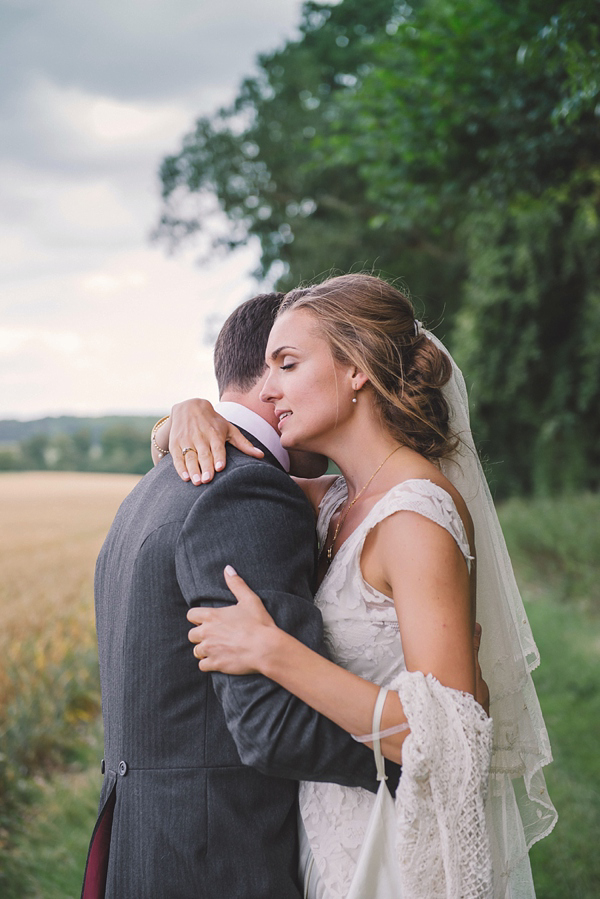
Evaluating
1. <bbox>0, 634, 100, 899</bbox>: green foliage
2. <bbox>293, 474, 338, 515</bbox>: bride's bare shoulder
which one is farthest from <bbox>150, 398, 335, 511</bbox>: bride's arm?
<bbox>0, 634, 100, 899</bbox>: green foliage

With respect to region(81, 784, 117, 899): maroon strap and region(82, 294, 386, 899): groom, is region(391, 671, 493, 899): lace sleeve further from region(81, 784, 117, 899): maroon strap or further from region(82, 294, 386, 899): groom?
region(81, 784, 117, 899): maroon strap

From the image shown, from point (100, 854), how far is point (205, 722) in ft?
1.43

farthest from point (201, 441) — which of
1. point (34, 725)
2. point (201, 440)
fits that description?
point (34, 725)

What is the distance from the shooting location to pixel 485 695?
86.0 inches

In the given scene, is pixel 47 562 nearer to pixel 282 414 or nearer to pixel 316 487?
pixel 316 487

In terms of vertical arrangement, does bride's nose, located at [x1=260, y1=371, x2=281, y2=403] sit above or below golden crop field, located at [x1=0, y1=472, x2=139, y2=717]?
above

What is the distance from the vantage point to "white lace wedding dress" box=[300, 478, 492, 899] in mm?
1645

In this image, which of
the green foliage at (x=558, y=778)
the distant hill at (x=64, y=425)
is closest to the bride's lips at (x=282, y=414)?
the green foliage at (x=558, y=778)

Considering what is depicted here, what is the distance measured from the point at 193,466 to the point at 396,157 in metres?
5.21

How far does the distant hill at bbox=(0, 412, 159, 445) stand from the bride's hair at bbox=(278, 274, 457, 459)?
6321 mm

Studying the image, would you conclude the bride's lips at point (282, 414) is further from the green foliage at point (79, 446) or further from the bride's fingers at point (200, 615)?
the green foliage at point (79, 446)

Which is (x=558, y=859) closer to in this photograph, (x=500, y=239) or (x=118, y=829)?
(x=118, y=829)

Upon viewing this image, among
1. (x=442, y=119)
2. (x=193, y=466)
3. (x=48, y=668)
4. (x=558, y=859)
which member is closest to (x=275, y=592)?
(x=193, y=466)

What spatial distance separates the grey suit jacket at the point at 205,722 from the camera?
168 centimetres
